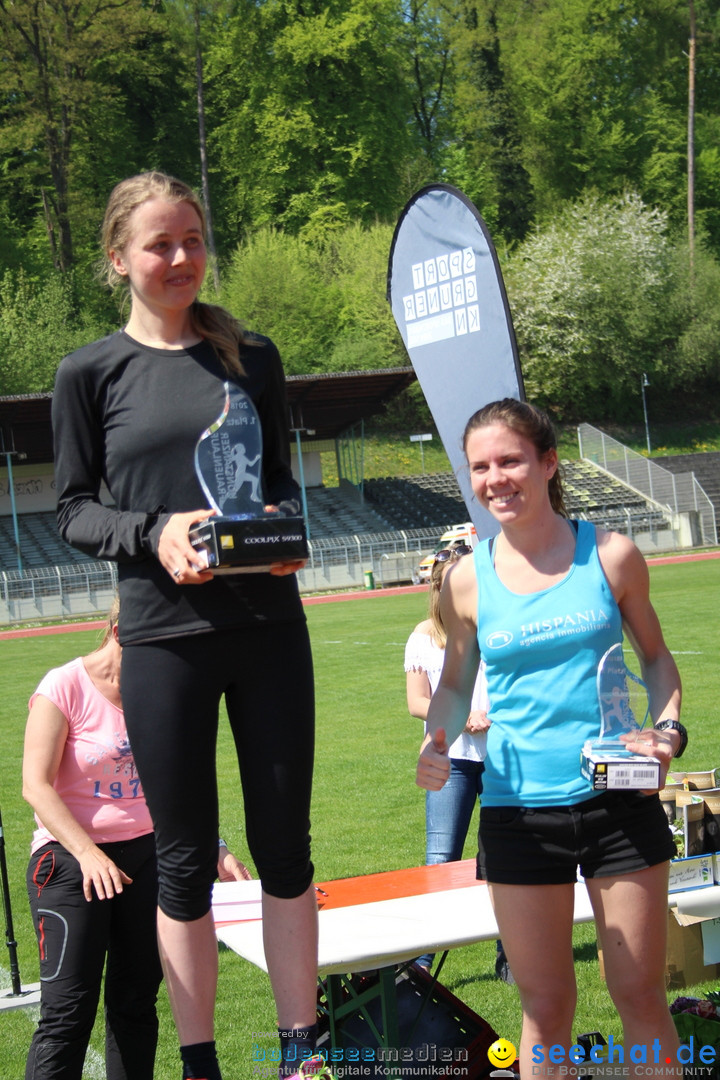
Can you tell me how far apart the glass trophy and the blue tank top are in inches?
23.2

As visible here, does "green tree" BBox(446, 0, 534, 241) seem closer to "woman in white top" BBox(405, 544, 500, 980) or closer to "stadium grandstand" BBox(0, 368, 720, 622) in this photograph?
"stadium grandstand" BBox(0, 368, 720, 622)

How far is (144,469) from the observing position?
265cm

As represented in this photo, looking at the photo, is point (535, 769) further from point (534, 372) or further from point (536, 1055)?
point (534, 372)

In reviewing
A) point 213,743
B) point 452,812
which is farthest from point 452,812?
point 213,743

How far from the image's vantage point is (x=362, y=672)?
15.6 m

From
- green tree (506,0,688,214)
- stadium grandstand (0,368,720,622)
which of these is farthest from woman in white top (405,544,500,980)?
green tree (506,0,688,214)

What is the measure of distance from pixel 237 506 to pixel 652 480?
134ft

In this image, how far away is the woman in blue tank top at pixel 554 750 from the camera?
2.70m

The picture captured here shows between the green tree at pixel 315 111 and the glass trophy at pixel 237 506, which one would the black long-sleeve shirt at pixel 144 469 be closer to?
the glass trophy at pixel 237 506

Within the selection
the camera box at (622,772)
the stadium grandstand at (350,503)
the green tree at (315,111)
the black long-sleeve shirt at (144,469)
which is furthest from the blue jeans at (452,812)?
the green tree at (315,111)

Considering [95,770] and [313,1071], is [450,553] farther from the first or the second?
[313,1071]

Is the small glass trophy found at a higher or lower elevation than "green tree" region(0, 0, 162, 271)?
lower

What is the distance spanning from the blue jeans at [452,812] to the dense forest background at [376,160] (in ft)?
154

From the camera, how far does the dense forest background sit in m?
52.9
